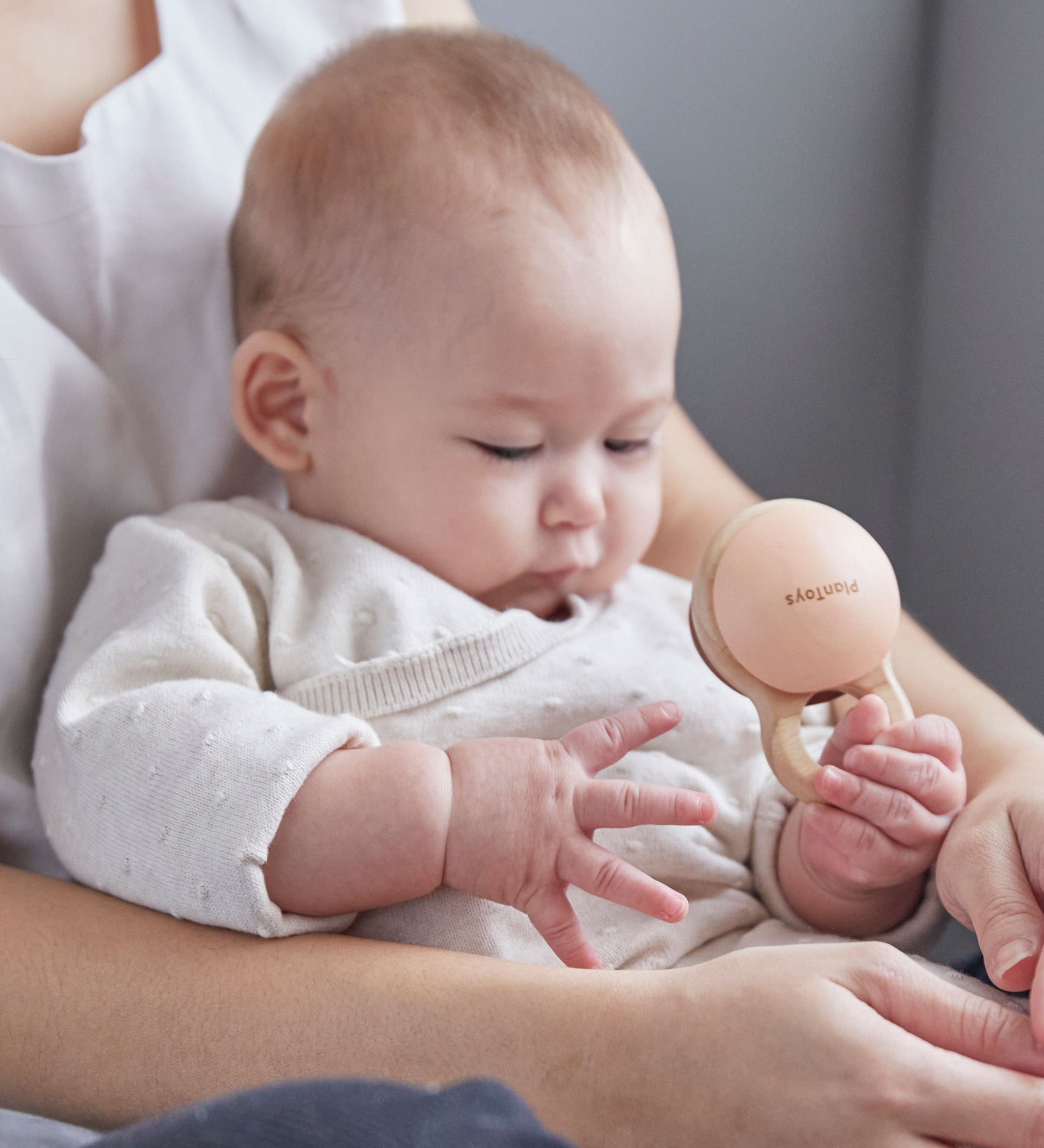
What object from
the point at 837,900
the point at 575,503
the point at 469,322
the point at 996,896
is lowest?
the point at 837,900

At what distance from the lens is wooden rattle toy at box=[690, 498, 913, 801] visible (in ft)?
2.18

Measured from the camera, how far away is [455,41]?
940 mm

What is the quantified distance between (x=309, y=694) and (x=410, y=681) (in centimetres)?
7

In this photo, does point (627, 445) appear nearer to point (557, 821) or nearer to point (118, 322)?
point (557, 821)

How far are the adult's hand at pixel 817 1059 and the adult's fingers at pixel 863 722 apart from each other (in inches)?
5.7

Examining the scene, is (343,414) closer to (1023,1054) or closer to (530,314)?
(530,314)

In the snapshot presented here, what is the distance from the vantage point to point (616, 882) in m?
0.67

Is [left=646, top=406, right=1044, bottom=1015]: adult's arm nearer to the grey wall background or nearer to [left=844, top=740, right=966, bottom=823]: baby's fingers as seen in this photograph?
[left=844, top=740, right=966, bottom=823]: baby's fingers

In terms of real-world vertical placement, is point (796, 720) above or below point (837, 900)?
above

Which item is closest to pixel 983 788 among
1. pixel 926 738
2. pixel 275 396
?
pixel 926 738

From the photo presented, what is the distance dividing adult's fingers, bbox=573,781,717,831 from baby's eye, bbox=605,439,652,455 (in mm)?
295

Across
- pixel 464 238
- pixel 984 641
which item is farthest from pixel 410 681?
pixel 984 641

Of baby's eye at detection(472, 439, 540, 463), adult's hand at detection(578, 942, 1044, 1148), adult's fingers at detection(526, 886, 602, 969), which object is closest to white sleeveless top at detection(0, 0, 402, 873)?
baby's eye at detection(472, 439, 540, 463)

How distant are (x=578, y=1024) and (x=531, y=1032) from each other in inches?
1.0
